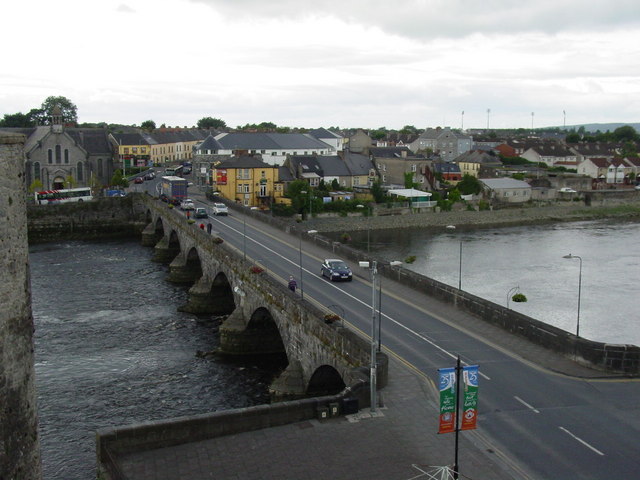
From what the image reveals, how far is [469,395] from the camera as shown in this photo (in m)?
19.0

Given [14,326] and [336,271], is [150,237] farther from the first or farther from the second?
[14,326]

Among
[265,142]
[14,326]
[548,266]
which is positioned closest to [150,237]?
[548,266]

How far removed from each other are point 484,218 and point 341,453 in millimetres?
102019

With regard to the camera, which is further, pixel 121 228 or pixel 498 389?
pixel 121 228

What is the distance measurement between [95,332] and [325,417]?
2957 cm

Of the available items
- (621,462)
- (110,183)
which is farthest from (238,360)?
(110,183)

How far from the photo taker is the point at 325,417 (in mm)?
23172

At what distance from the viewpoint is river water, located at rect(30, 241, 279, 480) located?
33062 mm

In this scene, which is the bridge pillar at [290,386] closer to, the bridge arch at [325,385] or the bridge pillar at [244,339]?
the bridge arch at [325,385]

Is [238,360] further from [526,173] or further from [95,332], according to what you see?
[526,173]

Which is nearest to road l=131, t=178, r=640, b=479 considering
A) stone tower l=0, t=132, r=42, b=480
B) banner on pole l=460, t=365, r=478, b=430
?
banner on pole l=460, t=365, r=478, b=430

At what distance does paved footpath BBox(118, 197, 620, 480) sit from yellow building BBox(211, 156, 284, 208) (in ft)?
271

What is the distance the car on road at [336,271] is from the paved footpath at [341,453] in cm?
1980

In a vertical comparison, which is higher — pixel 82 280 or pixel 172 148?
pixel 172 148
